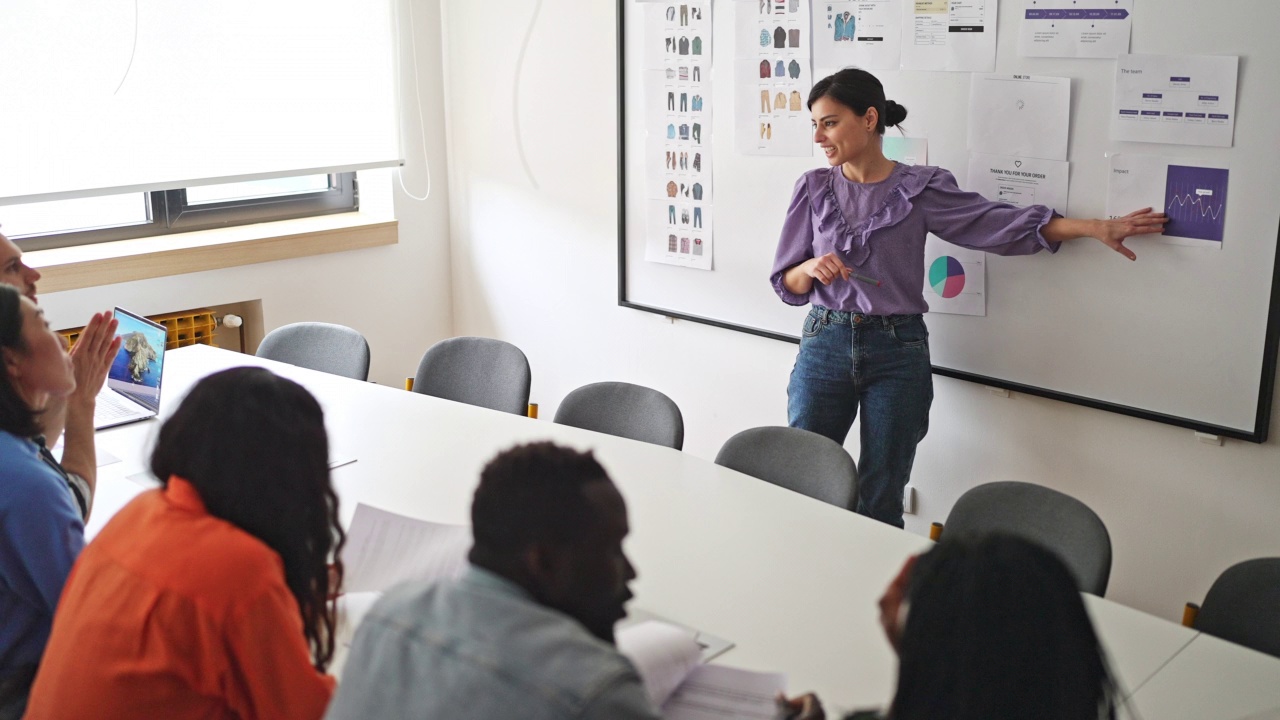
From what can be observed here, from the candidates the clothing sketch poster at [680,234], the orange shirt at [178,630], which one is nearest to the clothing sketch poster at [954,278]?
the clothing sketch poster at [680,234]

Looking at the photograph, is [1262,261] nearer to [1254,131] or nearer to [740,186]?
[1254,131]

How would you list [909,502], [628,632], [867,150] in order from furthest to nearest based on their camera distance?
[909,502] → [867,150] → [628,632]

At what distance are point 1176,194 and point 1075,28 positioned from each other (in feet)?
1.78

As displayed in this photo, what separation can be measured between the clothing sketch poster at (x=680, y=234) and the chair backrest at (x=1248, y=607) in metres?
2.32

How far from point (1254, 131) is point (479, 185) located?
129 inches

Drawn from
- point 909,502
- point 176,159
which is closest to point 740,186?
point 909,502

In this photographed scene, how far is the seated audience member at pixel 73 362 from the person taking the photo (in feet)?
7.40

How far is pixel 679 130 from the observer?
4145 mm

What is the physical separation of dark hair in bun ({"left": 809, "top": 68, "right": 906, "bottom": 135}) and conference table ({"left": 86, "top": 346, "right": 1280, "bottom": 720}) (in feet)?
3.81

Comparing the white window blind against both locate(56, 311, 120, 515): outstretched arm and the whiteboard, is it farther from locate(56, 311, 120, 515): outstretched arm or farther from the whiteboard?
the whiteboard

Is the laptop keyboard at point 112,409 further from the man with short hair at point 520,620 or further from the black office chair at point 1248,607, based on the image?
the black office chair at point 1248,607

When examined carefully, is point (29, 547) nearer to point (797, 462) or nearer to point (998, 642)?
point (998, 642)

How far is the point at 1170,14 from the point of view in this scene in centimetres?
288

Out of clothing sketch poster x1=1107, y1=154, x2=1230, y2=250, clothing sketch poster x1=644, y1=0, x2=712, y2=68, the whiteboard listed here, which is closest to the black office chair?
the whiteboard
